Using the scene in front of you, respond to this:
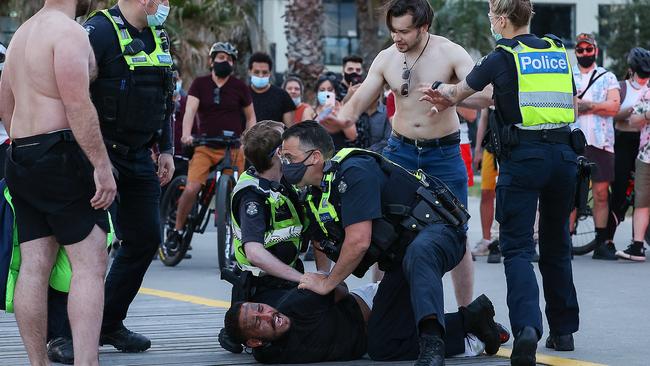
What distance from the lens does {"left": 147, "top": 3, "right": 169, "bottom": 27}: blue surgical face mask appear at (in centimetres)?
645

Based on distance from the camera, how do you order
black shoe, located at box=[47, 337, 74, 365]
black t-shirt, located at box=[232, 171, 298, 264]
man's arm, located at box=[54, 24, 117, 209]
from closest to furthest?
man's arm, located at box=[54, 24, 117, 209] < black shoe, located at box=[47, 337, 74, 365] < black t-shirt, located at box=[232, 171, 298, 264]

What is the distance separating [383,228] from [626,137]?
6527 mm

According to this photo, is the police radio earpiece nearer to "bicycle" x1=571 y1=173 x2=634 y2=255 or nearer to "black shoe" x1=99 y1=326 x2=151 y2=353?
"black shoe" x1=99 y1=326 x2=151 y2=353

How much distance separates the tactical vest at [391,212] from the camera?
20.6 ft

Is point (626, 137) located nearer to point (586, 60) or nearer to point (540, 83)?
point (586, 60)

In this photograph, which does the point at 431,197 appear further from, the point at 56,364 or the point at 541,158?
the point at 56,364

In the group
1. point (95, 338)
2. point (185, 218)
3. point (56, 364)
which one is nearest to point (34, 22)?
point (95, 338)

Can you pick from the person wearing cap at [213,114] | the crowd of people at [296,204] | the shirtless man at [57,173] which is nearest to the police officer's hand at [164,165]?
the crowd of people at [296,204]

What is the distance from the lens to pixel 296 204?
7.09m

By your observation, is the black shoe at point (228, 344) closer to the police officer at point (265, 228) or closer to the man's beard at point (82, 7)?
the police officer at point (265, 228)

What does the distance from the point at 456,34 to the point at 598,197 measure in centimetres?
3473

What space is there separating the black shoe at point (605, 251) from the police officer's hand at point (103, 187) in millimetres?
7249

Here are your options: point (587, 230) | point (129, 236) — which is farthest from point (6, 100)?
point (587, 230)

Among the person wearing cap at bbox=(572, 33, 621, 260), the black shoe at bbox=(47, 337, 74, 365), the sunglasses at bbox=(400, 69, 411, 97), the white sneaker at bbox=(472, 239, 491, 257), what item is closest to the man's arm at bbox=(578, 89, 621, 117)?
the person wearing cap at bbox=(572, 33, 621, 260)
